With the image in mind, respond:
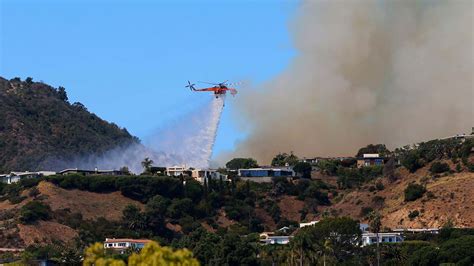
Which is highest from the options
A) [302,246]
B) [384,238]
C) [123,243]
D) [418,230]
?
[418,230]

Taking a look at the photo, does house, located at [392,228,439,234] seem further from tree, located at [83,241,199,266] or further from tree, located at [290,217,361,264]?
tree, located at [83,241,199,266]

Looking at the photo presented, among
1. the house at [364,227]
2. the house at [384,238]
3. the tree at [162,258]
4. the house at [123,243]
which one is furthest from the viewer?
the house at [364,227]

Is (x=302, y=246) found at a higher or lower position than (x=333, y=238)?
lower

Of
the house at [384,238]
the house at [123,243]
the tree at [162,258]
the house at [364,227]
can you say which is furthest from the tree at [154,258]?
the house at [364,227]

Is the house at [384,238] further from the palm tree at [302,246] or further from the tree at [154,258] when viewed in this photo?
the tree at [154,258]

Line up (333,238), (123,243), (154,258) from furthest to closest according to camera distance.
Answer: (123,243) → (333,238) → (154,258)

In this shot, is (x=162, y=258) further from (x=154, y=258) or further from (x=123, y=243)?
(x=123, y=243)

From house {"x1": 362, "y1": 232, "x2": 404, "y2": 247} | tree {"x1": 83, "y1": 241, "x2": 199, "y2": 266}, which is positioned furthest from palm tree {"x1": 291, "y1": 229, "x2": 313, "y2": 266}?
tree {"x1": 83, "y1": 241, "x2": 199, "y2": 266}

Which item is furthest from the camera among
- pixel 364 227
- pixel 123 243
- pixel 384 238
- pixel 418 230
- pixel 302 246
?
pixel 364 227

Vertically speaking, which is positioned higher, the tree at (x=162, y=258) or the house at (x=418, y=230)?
the house at (x=418, y=230)

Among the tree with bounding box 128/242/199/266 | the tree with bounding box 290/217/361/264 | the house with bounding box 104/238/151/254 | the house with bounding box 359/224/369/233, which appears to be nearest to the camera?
the tree with bounding box 128/242/199/266

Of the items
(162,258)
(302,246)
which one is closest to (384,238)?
(302,246)

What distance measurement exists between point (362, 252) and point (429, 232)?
18.4 meters

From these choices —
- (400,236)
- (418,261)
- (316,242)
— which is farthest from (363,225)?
(418,261)
